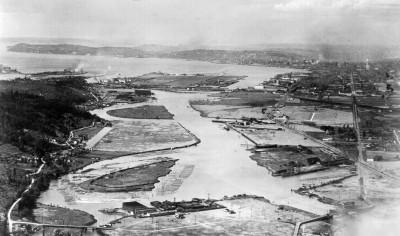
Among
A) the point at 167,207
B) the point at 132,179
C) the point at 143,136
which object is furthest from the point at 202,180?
the point at 143,136

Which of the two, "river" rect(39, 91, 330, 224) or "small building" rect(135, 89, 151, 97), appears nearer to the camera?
"river" rect(39, 91, 330, 224)

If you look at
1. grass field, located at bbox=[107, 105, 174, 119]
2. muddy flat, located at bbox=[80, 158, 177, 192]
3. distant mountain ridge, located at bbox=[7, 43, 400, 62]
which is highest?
distant mountain ridge, located at bbox=[7, 43, 400, 62]

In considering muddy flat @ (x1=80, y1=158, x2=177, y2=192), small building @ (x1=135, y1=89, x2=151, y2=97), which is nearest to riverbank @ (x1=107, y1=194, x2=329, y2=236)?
muddy flat @ (x1=80, y1=158, x2=177, y2=192)

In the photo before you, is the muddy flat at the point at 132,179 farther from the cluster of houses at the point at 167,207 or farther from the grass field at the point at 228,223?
the grass field at the point at 228,223

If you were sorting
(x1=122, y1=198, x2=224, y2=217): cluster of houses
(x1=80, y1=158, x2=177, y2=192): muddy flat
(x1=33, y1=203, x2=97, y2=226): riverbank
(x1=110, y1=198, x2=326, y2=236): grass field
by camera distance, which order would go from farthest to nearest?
(x1=80, y1=158, x2=177, y2=192): muddy flat, (x1=122, y1=198, x2=224, y2=217): cluster of houses, (x1=33, y1=203, x2=97, y2=226): riverbank, (x1=110, y1=198, x2=326, y2=236): grass field

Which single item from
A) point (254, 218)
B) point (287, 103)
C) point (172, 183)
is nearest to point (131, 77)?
point (287, 103)

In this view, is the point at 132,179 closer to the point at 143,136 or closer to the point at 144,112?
the point at 143,136

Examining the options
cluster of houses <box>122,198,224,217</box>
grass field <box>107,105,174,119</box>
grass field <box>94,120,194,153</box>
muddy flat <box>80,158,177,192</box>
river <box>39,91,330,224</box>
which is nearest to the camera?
cluster of houses <box>122,198,224,217</box>

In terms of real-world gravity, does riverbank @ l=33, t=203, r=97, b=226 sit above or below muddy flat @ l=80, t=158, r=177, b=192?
below

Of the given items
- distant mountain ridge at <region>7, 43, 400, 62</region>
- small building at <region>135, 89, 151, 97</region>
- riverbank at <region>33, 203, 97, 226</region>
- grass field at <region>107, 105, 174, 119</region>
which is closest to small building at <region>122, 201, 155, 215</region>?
riverbank at <region>33, 203, 97, 226</region>

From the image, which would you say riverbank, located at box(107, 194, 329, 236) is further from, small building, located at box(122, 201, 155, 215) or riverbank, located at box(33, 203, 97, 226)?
riverbank, located at box(33, 203, 97, 226)

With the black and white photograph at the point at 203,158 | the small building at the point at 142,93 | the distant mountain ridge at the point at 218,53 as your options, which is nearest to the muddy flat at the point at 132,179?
the black and white photograph at the point at 203,158

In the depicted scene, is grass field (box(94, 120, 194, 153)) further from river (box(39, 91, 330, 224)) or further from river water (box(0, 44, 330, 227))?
river (box(39, 91, 330, 224))

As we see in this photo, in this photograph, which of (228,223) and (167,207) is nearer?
(228,223)
